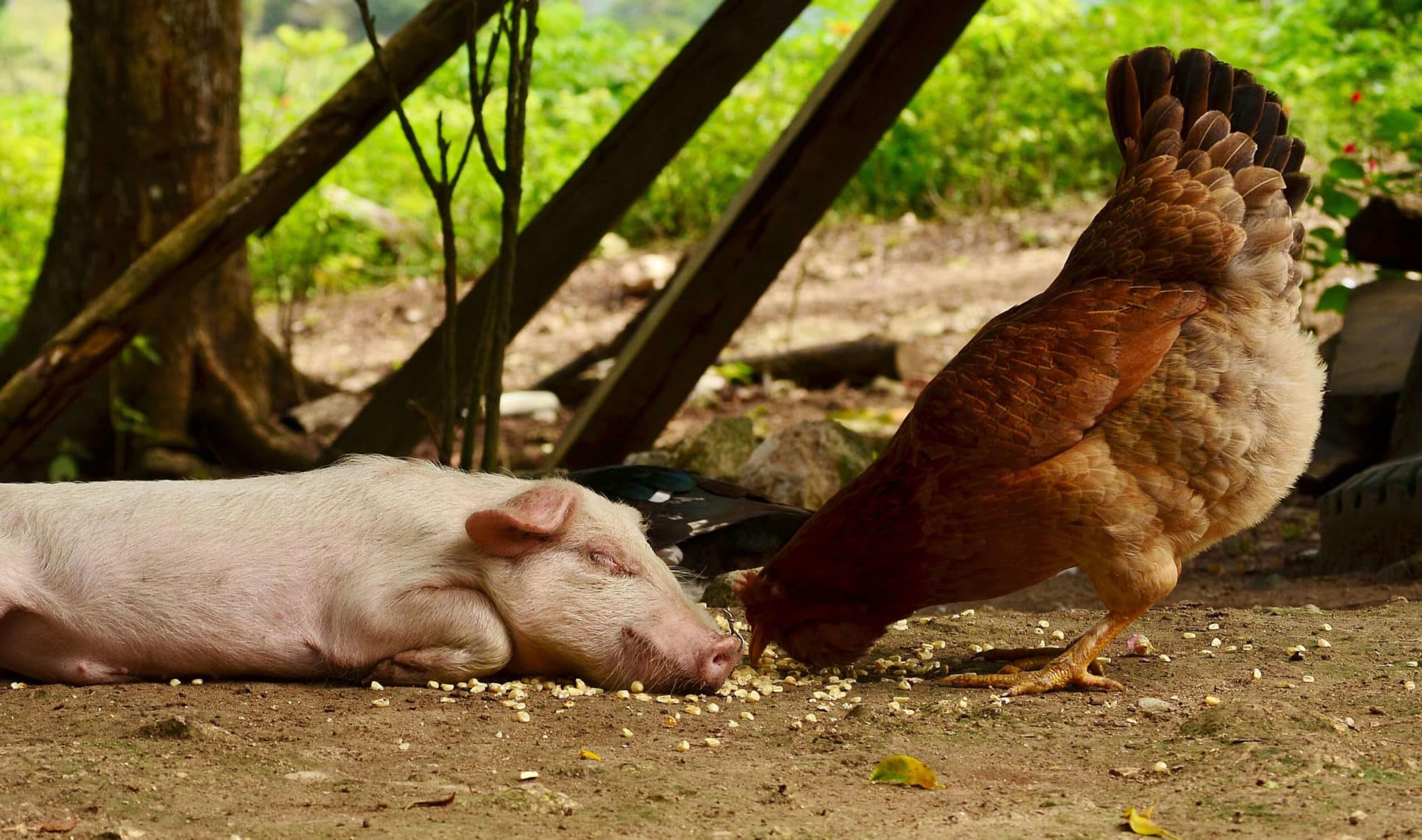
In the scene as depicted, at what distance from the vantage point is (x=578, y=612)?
370 cm

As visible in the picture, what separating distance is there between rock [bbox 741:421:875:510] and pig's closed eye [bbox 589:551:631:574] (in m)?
2.28

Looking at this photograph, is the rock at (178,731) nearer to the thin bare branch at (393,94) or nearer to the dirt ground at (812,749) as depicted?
the dirt ground at (812,749)

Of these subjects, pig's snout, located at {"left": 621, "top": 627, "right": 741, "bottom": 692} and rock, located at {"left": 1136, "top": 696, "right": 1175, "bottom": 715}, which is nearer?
rock, located at {"left": 1136, "top": 696, "right": 1175, "bottom": 715}

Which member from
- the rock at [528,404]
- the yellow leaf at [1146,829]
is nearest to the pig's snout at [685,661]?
the yellow leaf at [1146,829]

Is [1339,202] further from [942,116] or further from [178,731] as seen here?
[942,116]

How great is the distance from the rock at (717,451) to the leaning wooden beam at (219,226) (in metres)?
2.20

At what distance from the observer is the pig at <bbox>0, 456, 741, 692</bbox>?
11.9 feet

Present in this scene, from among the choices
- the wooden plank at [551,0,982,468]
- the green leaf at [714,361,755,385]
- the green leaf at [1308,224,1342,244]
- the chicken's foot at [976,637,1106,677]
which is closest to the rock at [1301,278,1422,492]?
the green leaf at [1308,224,1342,244]

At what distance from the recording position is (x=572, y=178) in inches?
231

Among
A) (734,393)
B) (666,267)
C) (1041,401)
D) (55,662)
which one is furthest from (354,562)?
(666,267)

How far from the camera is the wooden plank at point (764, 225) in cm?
564

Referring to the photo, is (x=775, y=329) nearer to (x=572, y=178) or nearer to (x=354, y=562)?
(x=572, y=178)

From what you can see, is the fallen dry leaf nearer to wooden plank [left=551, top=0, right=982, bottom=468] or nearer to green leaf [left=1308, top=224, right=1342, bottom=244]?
wooden plank [left=551, top=0, right=982, bottom=468]

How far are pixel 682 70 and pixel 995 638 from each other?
2821 millimetres
